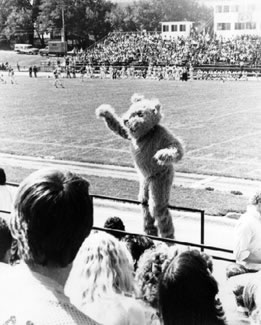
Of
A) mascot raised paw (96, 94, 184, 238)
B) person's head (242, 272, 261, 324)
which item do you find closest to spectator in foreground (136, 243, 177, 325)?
person's head (242, 272, 261, 324)

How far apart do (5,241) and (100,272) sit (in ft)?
2.35

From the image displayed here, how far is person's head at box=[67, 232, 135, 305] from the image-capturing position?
160 centimetres

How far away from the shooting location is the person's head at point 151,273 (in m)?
1.87

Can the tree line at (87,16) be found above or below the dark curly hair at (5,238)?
above

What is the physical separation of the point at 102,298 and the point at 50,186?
0.37 meters

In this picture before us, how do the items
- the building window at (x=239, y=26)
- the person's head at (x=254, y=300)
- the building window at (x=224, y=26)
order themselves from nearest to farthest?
the person's head at (x=254, y=300), the building window at (x=239, y=26), the building window at (x=224, y=26)

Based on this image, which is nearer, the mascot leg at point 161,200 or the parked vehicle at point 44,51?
the mascot leg at point 161,200

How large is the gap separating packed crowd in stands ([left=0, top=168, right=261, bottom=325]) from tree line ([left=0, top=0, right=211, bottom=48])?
13.6 ft

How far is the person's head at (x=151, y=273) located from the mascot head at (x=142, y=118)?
2612mm

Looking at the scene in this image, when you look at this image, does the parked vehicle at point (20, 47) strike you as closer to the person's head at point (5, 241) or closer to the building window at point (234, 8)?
the building window at point (234, 8)

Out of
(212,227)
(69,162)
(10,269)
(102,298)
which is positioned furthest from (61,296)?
(69,162)

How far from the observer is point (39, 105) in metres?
9.70

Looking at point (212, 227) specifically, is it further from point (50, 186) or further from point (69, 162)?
point (50, 186)

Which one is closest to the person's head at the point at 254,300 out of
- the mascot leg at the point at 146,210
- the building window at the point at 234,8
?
the mascot leg at the point at 146,210
